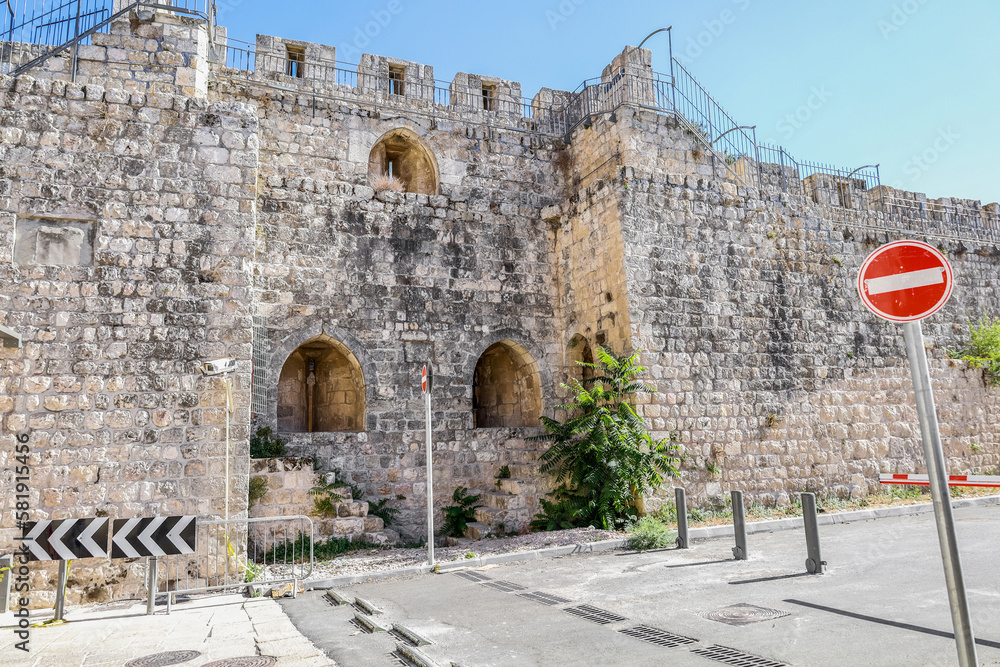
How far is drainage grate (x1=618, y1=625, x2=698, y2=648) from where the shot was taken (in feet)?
15.4

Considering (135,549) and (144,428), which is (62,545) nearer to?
(135,549)

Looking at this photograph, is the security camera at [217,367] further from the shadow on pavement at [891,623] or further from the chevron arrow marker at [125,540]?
the shadow on pavement at [891,623]

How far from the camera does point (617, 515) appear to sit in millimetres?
10055

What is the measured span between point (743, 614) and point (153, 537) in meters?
5.36

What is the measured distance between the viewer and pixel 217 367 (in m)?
7.89

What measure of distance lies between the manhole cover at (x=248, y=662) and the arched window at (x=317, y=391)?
288 inches

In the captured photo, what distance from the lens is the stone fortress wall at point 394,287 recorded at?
7.82m

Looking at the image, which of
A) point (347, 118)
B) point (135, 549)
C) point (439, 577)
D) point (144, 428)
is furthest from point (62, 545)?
point (347, 118)

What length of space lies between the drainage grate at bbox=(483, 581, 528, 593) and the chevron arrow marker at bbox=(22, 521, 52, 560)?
421 centimetres

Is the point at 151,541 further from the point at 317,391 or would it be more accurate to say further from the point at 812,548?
the point at 812,548

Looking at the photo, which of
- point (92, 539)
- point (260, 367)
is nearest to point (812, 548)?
point (92, 539)

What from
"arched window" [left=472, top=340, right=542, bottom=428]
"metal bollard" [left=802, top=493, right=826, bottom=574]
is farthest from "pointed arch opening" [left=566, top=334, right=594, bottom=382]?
"metal bollard" [left=802, top=493, right=826, bottom=574]

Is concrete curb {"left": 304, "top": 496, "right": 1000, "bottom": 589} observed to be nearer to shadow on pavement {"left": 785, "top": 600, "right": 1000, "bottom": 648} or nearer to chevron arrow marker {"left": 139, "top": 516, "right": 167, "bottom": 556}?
chevron arrow marker {"left": 139, "top": 516, "right": 167, "bottom": 556}

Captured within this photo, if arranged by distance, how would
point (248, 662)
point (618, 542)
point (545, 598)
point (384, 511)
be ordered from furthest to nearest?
point (384, 511) < point (618, 542) < point (545, 598) < point (248, 662)
